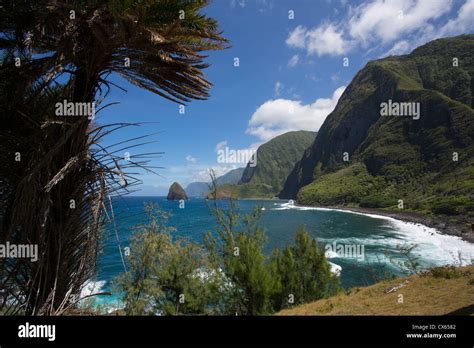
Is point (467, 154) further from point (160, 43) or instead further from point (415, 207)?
point (160, 43)

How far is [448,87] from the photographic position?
163750 millimetres

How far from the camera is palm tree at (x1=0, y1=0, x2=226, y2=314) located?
251cm

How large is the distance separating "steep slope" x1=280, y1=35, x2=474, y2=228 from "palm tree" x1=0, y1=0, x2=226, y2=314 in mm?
93817

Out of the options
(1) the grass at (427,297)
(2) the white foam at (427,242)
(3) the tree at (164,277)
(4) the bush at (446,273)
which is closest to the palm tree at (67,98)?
(1) the grass at (427,297)

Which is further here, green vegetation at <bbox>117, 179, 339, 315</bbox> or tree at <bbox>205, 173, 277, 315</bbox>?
green vegetation at <bbox>117, 179, 339, 315</bbox>

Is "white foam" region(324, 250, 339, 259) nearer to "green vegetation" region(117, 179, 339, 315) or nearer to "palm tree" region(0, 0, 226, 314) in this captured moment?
"green vegetation" region(117, 179, 339, 315)

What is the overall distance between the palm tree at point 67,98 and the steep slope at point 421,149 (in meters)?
93.8

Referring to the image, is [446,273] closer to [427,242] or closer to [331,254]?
[331,254]

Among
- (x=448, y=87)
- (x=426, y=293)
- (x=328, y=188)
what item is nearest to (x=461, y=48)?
(x=448, y=87)

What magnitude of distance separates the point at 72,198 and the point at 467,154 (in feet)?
471

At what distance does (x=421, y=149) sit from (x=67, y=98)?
16983cm
